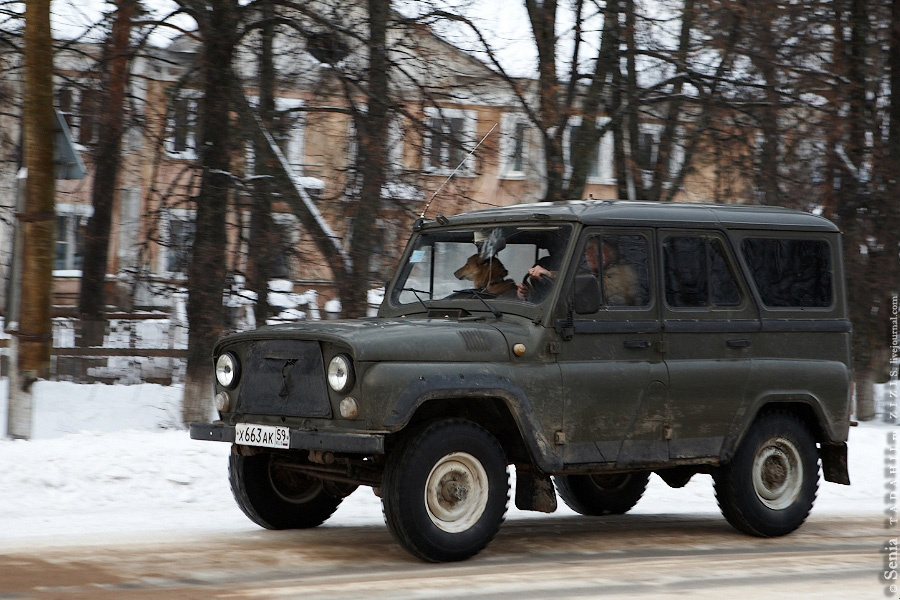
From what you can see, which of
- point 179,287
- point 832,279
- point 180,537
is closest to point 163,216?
point 179,287

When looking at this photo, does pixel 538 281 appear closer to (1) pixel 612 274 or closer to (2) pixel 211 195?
(1) pixel 612 274

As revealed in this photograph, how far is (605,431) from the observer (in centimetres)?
777

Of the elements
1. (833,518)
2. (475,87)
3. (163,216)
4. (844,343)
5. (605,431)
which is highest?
(475,87)

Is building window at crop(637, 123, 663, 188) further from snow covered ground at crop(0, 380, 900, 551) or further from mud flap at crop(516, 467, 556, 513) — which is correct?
mud flap at crop(516, 467, 556, 513)

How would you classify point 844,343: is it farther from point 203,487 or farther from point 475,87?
point 475,87

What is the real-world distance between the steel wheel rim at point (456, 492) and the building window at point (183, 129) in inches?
321

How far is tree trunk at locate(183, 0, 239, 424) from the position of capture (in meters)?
13.9

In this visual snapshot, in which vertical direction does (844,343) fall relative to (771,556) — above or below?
above

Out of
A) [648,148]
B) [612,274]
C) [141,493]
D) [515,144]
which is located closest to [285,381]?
[612,274]

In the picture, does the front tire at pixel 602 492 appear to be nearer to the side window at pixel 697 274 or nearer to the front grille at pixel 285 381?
the side window at pixel 697 274

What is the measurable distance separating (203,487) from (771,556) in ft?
14.2

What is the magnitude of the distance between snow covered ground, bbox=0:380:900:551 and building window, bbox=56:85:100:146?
4966mm

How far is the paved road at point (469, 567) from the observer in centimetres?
620

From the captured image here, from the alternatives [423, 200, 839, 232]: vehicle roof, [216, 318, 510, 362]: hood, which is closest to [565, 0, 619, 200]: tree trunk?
[423, 200, 839, 232]: vehicle roof
